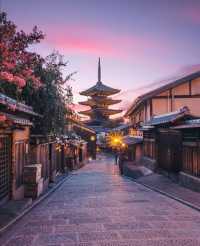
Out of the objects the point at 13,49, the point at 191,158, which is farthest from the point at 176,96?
the point at 13,49

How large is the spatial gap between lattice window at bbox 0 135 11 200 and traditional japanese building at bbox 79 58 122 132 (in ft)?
189

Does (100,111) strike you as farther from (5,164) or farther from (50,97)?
(5,164)

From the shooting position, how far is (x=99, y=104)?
74.2 m

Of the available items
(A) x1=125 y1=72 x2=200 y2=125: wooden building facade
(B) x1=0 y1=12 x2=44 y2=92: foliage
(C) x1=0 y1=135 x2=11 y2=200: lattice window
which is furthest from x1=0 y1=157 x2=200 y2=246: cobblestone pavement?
(A) x1=125 y1=72 x2=200 y2=125: wooden building facade

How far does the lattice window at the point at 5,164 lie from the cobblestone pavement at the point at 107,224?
1552 mm

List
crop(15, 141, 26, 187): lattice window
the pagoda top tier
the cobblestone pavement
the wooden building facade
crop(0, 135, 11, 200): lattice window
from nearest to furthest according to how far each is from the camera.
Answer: the cobblestone pavement → crop(0, 135, 11, 200): lattice window → crop(15, 141, 26, 187): lattice window → the wooden building facade → the pagoda top tier

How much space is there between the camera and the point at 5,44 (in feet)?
24.3

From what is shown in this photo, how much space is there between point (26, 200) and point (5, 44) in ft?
29.8

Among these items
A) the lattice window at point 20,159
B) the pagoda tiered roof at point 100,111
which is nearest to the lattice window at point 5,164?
the lattice window at point 20,159

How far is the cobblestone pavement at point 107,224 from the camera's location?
9117mm

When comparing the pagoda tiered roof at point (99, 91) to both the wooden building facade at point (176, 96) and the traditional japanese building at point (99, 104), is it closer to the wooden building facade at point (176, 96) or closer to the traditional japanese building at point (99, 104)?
the traditional japanese building at point (99, 104)

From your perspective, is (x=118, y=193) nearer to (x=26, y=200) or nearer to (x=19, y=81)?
(x=26, y=200)

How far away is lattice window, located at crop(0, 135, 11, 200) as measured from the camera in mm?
13843

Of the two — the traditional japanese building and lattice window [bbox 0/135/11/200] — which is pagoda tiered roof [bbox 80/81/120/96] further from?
lattice window [bbox 0/135/11/200]
